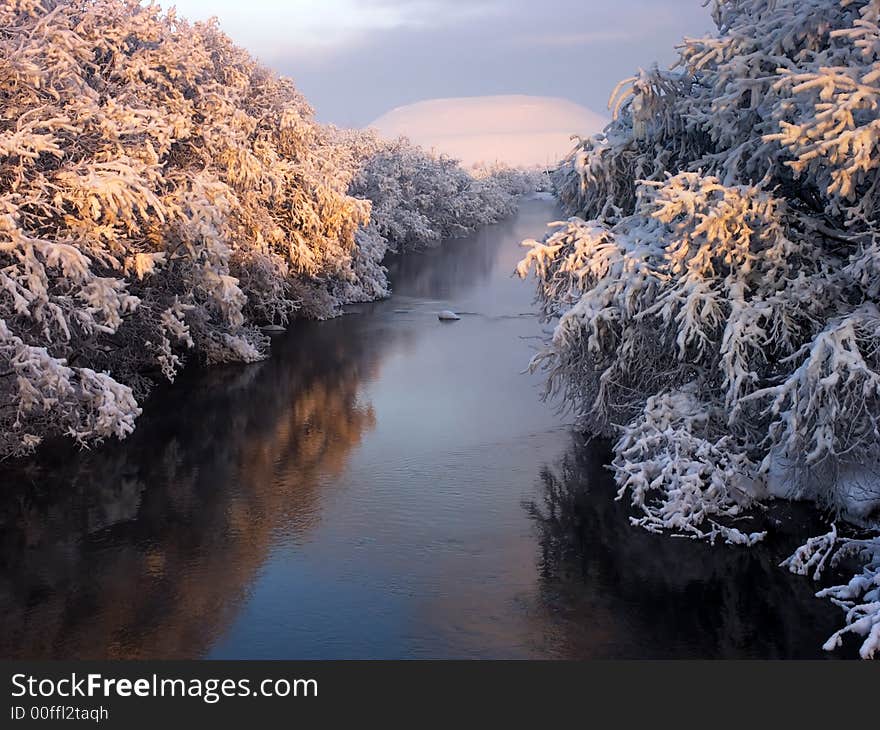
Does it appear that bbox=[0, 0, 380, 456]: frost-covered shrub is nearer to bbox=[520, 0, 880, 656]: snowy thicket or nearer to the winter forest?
the winter forest

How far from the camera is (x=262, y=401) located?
25641mm

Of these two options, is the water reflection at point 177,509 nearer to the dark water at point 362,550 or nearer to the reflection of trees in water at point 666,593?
the dark water at point 362,550

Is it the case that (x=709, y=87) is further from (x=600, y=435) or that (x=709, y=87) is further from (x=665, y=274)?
(x=600, y=435)

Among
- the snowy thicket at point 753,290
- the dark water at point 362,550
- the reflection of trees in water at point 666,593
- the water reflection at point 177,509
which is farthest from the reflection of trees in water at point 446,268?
the reflection of trees in water at point 666,593

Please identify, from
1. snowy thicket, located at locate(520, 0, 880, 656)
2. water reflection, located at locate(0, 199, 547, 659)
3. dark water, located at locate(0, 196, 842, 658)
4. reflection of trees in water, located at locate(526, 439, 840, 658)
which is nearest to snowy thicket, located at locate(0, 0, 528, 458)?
water reflection, located at locate(0, 199, 547, 659)

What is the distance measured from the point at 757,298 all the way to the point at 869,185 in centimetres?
234

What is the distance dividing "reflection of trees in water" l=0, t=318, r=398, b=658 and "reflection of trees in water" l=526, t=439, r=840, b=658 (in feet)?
14.2

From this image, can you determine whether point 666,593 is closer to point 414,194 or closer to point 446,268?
point 446,268

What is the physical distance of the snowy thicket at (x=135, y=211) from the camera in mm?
18109

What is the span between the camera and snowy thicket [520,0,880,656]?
13758mm

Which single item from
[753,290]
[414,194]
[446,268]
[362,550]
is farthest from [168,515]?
[414,194]

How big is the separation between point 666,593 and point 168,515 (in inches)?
331

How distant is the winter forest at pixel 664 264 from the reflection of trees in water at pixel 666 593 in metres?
0.38

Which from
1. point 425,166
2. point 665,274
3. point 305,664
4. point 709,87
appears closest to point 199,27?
point 709,87
